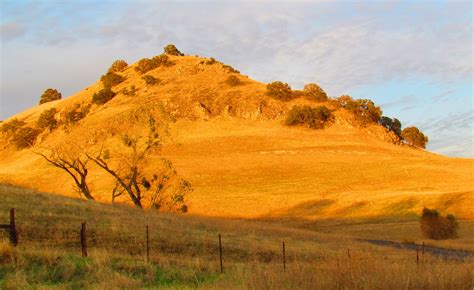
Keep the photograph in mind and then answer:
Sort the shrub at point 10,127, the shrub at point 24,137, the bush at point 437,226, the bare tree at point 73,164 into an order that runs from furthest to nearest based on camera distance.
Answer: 1. the shrub at point 10,127
2. the shrub at point 24,137
3. the bare tree at point 73,164
4. the bush at point 437,226

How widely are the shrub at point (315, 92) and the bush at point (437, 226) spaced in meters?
69.4

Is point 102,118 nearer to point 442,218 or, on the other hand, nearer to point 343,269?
point 442,218

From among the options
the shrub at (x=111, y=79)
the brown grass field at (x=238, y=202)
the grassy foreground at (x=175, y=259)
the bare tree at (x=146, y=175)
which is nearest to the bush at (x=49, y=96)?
the brown grass field at (x=238, y=202)

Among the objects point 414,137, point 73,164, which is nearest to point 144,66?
point 414,137

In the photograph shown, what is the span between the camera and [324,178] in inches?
2825

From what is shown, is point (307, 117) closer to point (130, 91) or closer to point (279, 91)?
point (279, 91)

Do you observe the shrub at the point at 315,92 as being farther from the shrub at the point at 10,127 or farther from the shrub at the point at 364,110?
the shrub at the point at 10,127

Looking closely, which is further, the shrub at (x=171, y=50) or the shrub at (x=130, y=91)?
the shrub at (x=171, y=50)

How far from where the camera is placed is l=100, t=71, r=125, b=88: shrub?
115 m

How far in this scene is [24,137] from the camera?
100500 millimetres

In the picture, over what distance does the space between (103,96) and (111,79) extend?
392 inches

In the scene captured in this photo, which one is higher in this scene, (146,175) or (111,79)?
(111,79)

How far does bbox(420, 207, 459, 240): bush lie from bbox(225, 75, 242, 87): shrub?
240 ft

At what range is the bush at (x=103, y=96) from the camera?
106062mm
